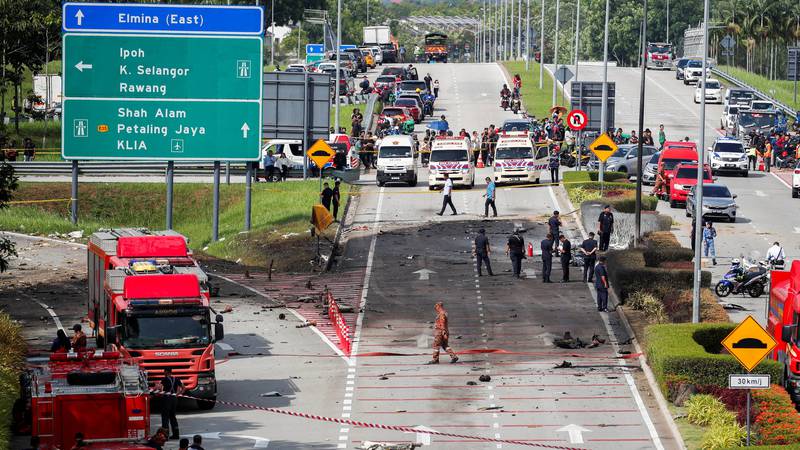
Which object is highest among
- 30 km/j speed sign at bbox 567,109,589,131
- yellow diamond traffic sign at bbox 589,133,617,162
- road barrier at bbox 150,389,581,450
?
30 km/j speed sign at bbox 567,109,589,131

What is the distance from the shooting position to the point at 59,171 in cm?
6869

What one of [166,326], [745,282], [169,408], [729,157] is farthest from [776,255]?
[729,157]

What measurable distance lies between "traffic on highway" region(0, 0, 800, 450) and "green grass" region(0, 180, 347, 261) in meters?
0.15

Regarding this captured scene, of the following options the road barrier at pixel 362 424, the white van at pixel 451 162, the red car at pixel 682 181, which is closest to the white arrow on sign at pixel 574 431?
the road barrier at pixel 362 424

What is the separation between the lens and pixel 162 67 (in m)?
50.5

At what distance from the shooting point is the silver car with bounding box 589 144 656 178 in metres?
68.9

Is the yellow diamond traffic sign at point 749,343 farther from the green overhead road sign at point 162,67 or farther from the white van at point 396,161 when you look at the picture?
the white van at point 396,161

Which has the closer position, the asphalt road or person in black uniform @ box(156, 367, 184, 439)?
person in black uniform @ box(156, 367, 184, 439)

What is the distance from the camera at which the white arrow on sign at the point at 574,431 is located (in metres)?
29.0

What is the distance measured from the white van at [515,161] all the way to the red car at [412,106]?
78.6ft

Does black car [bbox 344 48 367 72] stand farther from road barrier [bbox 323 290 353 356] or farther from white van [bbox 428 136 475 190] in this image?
road barrier [bbox 323 290 353 356]

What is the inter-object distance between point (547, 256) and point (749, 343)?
18.0 meters

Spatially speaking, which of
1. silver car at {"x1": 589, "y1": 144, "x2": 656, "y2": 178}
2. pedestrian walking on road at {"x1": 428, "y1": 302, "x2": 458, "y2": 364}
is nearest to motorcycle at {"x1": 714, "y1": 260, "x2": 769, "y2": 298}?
pedestrian walking on road at {"x1": 428, "y1": 302, "x2": 458, "y2": 364}

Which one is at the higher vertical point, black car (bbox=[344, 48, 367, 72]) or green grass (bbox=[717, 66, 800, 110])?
black car (bbox=[344, 48, 367, 72])
